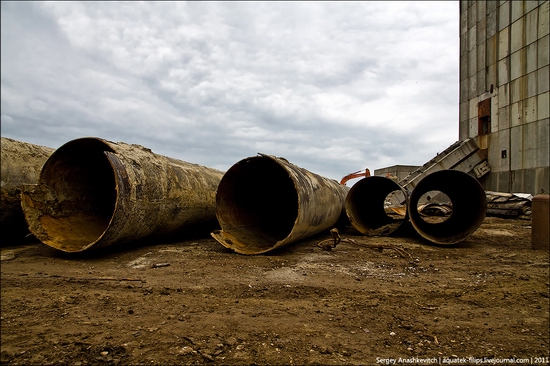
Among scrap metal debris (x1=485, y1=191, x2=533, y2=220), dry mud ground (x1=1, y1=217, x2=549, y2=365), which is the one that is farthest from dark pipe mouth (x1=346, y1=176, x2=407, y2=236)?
scrap metal debris (x1=485, y1=191, x2=533, y2=220)

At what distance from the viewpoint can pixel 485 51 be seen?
43.2 feet

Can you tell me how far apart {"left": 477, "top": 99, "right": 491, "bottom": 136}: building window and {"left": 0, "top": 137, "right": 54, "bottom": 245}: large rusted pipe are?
45.7 feet

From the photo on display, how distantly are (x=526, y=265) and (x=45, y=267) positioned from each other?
5.61m

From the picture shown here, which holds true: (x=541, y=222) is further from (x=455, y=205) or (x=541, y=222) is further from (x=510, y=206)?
(x=510, y=206)

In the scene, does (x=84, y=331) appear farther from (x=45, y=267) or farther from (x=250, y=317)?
(x=45, y=267)

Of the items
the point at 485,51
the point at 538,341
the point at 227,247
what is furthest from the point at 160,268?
the point at 485,51

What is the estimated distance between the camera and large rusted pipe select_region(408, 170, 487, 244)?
6141mm

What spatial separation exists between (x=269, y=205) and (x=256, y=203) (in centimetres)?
43

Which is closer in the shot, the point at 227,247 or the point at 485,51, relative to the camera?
the point at 227,247

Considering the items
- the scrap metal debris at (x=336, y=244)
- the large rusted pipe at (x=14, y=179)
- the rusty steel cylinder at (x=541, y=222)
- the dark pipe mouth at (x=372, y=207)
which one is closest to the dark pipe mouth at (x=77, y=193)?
the large rusted pipe at (x=14, y=179)

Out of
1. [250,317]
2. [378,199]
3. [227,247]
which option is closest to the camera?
[250,317]

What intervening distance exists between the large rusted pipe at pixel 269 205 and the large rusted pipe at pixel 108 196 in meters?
0.60

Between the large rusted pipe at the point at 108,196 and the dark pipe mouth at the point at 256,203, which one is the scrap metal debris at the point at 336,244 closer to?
the dark pipe mouth at the point at 256,203

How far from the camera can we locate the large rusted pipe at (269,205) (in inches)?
194
